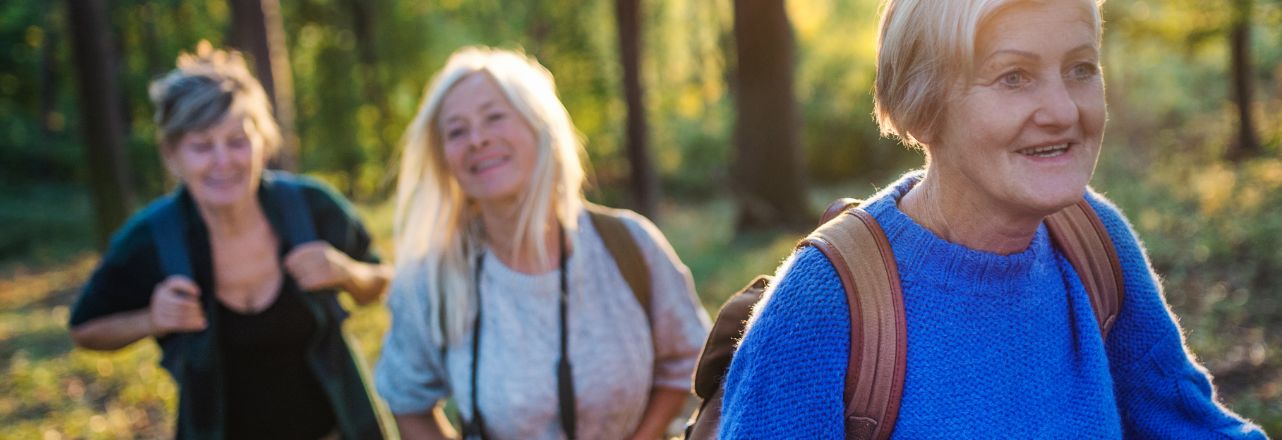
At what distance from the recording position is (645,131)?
12961 millimetres

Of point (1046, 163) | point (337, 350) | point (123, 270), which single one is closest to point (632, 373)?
point (337, 350)

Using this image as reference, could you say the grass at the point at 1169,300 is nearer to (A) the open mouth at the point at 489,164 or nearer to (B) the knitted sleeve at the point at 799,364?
(A) the open mouth at the point at 489,164

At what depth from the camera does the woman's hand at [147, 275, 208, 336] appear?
3494 millimetres

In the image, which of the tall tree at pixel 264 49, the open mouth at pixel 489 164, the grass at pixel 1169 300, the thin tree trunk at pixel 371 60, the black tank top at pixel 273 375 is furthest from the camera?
the thin tree trunk at pixel 371 60

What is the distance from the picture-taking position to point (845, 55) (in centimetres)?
2623

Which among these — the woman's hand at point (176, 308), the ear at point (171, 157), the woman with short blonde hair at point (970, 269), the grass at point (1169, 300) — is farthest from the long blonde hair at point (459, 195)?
the grass at point (1169, 300)

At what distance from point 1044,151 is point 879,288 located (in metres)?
0.35

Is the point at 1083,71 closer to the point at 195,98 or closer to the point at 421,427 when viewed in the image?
the point at 421,427

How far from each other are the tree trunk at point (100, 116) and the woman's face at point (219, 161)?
1013cm

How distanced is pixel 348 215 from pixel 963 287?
284 centimetres

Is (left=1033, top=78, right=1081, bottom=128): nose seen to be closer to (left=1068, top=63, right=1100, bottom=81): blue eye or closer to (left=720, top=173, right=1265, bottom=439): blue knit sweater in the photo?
(left=1068, top=63, right=1100, bottom=81): blue eye

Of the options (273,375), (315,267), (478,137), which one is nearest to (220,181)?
(315,267)

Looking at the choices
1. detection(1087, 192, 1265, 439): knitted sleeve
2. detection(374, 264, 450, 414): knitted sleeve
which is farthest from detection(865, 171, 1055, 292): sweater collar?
detection(374, 264, 450, 414): knitted sleeve

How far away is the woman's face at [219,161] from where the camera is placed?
3.61 metres
